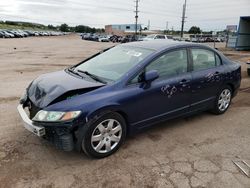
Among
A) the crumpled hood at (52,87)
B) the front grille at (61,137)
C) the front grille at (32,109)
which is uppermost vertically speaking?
the crumpled hood at (52,87)

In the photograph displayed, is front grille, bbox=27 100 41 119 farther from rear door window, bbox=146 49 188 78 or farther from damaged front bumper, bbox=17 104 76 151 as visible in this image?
rear door window, bbox=146 49 188 78

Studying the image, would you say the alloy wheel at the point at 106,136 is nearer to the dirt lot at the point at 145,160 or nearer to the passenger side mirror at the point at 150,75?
the dirt lot at the point at 145,160

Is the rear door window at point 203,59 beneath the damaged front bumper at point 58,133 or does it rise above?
above

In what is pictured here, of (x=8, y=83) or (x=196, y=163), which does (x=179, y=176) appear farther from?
(x=8, y=83)

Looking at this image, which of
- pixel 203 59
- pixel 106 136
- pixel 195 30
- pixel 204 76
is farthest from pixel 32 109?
pixel 195 30

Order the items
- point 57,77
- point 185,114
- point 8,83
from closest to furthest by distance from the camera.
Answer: point 57,77 → point 185,114 → point 8,83

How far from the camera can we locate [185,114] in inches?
174

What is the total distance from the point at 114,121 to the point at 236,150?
1.89 meters

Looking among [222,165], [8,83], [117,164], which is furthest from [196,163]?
[8,83]

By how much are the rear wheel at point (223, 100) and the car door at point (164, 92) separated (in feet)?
3.26

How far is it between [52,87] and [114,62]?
3.76 feet

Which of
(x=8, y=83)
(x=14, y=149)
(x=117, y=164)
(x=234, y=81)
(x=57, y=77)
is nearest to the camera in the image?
(x=117, y=164)

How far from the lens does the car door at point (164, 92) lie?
3656mm

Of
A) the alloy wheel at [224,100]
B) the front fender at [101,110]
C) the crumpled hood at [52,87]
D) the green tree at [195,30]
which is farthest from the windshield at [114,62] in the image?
the green tree at [195,30]
